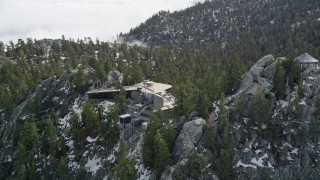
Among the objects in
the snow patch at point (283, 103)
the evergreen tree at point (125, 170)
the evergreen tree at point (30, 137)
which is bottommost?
the evergreen tree at point (30, 137)

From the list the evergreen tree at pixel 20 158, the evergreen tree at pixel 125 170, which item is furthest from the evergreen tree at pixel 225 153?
the evergreen tree at pixel 20 158

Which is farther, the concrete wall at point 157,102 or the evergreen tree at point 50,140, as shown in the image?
the concrete wall at point 157,102

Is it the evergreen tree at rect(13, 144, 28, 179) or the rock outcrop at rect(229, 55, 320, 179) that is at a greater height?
the rock outcrop at rect(229, 55, 320, 179)

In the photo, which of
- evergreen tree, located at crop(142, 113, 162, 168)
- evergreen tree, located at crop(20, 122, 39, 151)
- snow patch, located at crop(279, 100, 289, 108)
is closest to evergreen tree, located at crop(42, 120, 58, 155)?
evergreen tree, located at crop(20, 122, 39, 151)

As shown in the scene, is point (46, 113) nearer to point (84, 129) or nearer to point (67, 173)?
point (84, 129)

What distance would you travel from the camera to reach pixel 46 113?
11200 cm

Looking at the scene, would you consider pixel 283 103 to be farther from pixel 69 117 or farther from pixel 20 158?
pixel 20 158

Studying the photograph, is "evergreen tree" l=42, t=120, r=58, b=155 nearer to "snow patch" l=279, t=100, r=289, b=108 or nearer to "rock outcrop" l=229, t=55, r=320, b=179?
"rock outcrop" l=229, t=55, r=320, b=179

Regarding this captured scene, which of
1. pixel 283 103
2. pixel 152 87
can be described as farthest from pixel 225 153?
pixel 152 87

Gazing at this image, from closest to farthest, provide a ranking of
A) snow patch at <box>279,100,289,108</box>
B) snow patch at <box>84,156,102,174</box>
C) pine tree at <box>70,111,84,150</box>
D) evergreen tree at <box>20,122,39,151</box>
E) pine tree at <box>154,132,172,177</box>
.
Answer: pine tree at <box>154,132,172,177</box>, snow patch at <box>279,100,289,108</box>, snow patch at <box>84,156,102,174</box>, pine tree at <box>70,111,84,150</box>, evergreen tree at <box>20,122,39,151</box>

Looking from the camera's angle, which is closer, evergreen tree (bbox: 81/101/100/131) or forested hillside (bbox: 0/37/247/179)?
forested hillside (bbox: 0/37/247/179)

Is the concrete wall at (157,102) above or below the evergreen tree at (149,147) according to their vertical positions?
above

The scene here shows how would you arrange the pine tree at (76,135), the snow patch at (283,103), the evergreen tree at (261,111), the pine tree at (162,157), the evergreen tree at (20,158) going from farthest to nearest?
the evergreen tree at (20,158) → the pine tree at (76,135) → the snow patch at (283,103) → the evergreen tree at (261,111) → the pine tree at (162,157)

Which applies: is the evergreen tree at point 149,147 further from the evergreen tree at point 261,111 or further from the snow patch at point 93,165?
the evergreen tree at point 261,111
